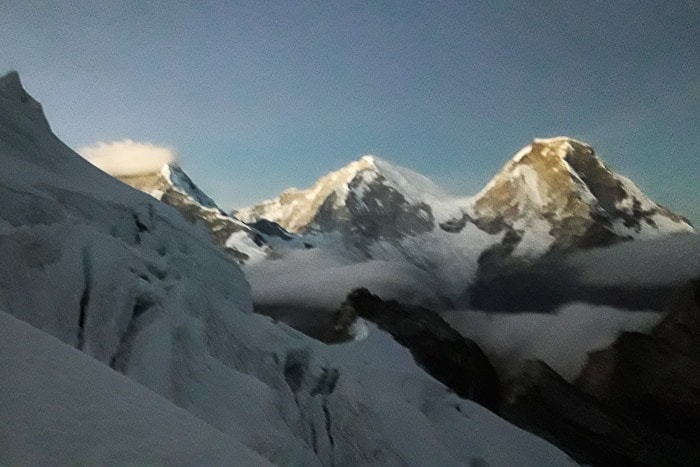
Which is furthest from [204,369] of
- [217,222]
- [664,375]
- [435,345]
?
[217,222]

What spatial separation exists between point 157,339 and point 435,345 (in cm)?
3208

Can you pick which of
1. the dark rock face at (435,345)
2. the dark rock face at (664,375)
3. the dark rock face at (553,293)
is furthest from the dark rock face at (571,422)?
the dark rock face at (553,293)

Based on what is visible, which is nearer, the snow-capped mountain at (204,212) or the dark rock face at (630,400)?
the dark rock face at (630,400)

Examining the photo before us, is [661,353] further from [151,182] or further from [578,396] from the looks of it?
[151,182]

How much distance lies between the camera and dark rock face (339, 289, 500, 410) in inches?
1563

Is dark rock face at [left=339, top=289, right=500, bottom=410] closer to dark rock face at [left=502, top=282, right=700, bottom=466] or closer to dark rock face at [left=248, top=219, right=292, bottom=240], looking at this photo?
dark rock face at [left=502, top=282, right=700, bottom=466]

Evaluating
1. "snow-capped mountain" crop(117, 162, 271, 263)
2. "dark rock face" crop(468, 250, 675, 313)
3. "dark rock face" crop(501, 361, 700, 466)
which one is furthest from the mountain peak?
"dark rock face" crop(468, 250, 675, 313)

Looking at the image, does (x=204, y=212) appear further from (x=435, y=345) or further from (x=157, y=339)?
(x=157, y=339)

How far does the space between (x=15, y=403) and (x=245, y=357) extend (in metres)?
10.4

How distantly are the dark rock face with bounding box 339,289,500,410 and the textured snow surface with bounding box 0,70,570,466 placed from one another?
14.7m

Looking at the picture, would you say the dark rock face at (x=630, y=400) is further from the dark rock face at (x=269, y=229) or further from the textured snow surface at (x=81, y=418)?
the dark rock face at (x=269, y=229)

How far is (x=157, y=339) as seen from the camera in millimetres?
12102

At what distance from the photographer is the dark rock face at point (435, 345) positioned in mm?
39688

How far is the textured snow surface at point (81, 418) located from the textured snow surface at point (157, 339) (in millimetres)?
26
